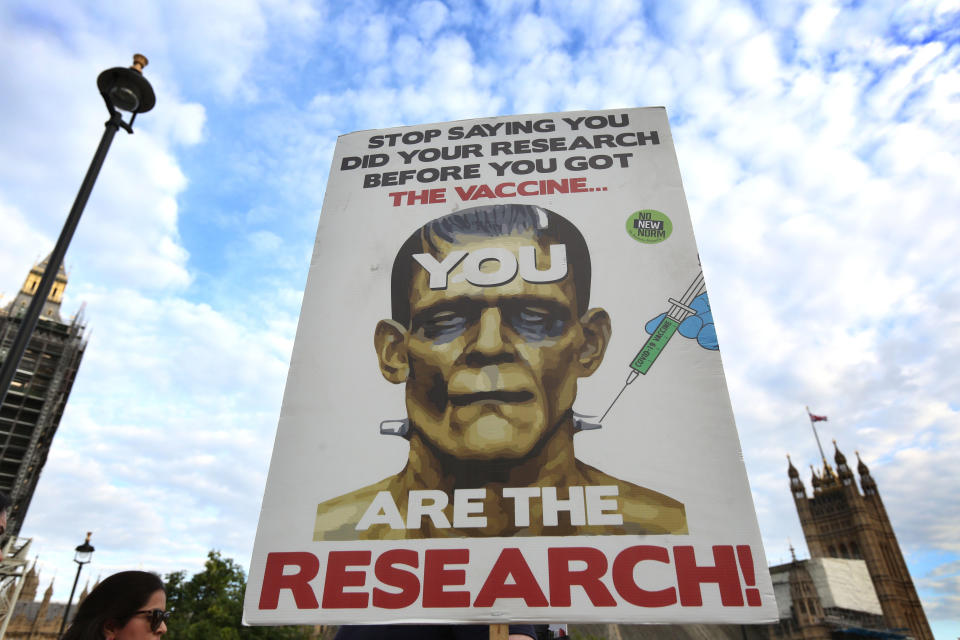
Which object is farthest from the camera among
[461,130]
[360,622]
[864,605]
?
[864,605]

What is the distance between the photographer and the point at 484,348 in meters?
4.27

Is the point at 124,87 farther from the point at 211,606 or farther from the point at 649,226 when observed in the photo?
the point at 211,606

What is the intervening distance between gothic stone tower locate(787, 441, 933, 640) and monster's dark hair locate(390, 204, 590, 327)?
101m

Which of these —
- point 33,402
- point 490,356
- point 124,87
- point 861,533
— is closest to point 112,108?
point 124,87

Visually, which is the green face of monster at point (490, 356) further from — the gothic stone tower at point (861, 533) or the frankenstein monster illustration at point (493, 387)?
the gothic stone tower at point (861, 533)

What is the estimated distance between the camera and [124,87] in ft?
18.0

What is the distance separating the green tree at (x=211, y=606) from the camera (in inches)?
972

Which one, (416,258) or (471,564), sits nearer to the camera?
(471,564)

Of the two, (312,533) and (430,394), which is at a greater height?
(430,394)

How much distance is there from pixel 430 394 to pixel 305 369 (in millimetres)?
1002

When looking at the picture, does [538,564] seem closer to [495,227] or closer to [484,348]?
[484,348]

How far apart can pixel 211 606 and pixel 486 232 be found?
28739 millimetres

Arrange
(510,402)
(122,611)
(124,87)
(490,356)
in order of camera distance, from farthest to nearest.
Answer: (124,87), (490,356), (510,402), (122,611)

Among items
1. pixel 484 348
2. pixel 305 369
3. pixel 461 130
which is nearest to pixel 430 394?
pixel 484 348
